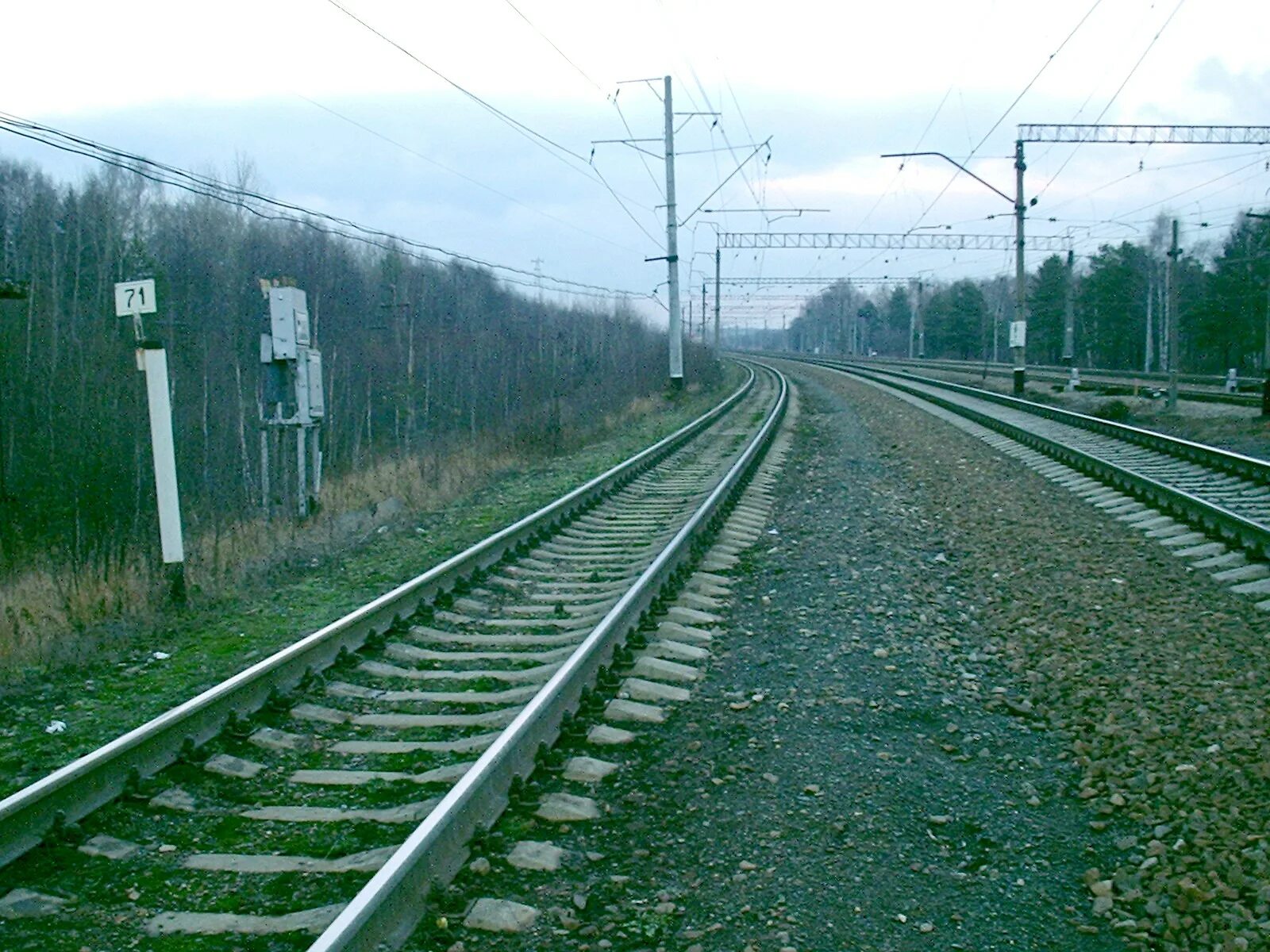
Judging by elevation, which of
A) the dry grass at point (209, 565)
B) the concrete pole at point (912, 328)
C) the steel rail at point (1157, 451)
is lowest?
the dry grass at point (209, 565)

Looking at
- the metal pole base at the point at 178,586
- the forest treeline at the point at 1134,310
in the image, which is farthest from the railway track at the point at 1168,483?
the forest treeline at the point at 1134,310

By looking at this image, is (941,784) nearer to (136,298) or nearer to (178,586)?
(178,586)

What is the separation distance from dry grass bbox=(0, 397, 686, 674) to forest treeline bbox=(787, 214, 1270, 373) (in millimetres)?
31971

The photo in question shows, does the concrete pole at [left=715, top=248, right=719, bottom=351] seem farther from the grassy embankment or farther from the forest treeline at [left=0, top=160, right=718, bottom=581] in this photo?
the grassy embankment

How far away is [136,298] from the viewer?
8.15m

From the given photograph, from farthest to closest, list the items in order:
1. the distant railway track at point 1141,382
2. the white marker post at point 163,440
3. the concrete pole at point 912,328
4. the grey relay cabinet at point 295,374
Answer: the concrete pole at point 912,328
the distant railway track at point 1141,382
the grey relay cabinet at point 295,374
the white marker post at point 163,440

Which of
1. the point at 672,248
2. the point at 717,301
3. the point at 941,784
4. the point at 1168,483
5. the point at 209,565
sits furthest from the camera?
the point at 717,301

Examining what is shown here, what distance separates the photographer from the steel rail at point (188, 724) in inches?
159

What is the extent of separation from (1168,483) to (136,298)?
35.3ft

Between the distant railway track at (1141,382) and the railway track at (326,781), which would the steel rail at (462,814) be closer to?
the railway track at (326,781)

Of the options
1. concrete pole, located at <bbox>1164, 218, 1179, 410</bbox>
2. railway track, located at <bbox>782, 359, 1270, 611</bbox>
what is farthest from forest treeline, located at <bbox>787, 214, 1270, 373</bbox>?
railway track, located at <bbox>782, 359, 1270, 611</bbox>

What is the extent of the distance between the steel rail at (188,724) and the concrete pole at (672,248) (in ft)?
77.4

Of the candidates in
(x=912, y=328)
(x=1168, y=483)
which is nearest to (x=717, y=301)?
(x=912, y=328)

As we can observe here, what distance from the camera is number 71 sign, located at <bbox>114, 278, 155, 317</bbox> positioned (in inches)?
319
